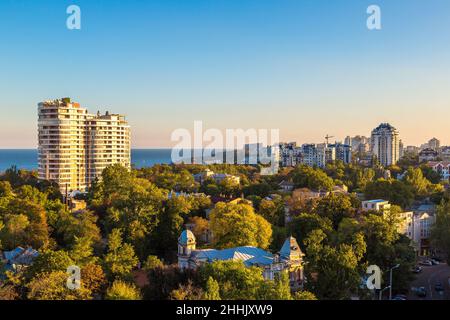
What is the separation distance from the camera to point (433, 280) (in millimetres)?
22938

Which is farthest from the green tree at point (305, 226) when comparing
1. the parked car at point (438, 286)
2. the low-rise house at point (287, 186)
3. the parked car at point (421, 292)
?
the low-rise house at point (287, 186)

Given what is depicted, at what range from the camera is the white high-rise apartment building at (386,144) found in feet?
267

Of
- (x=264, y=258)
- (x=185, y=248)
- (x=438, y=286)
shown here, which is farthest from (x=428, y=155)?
(x=185, y=248)

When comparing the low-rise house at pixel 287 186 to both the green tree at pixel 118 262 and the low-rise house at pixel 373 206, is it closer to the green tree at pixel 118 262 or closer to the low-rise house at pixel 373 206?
the low-rise house at pixel 373 206

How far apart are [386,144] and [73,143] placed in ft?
180

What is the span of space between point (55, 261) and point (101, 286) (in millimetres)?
1748

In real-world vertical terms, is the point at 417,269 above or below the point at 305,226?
below

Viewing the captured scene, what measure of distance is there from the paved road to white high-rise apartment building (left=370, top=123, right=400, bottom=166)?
189 ft

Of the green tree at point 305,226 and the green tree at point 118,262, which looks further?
the green tree at point 305,226

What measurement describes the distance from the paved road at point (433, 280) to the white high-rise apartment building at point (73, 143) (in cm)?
3001

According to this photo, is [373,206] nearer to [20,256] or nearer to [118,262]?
[118,262]

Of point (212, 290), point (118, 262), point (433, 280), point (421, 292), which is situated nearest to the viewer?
point (212, 290)
